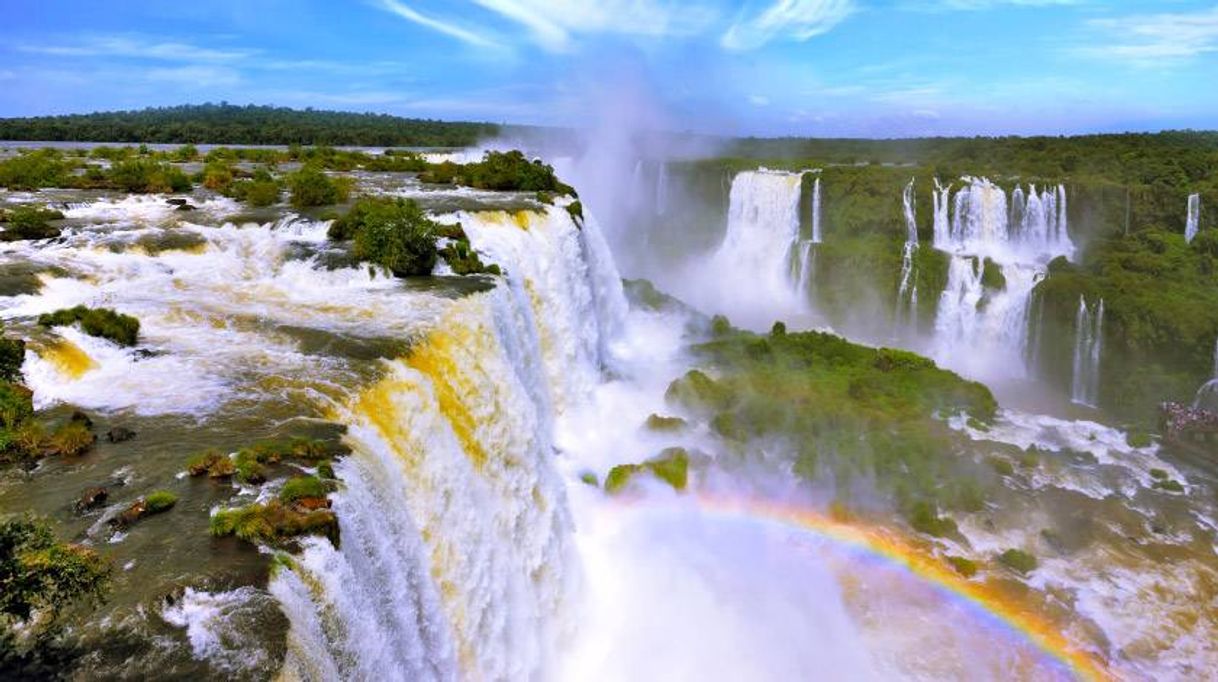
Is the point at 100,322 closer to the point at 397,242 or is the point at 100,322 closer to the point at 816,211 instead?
the point at 397,242

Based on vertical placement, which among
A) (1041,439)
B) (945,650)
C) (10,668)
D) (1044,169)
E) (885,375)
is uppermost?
(1044,169)

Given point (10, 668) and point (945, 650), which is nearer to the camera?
point (10, 668)

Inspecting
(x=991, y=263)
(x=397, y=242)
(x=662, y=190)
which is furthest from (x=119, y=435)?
(x=662, y=190)

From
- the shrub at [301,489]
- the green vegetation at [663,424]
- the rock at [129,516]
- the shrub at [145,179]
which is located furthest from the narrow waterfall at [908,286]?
the rock at [129,516]

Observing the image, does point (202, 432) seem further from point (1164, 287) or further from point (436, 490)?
point (1164, 287)

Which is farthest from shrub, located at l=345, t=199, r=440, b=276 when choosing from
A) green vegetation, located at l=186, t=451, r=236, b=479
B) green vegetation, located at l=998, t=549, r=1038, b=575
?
green vegetation, located at l=998, t=549, r=1038, b=575

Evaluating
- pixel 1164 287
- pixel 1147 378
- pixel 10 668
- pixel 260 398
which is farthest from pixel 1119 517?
pixel 10 668
